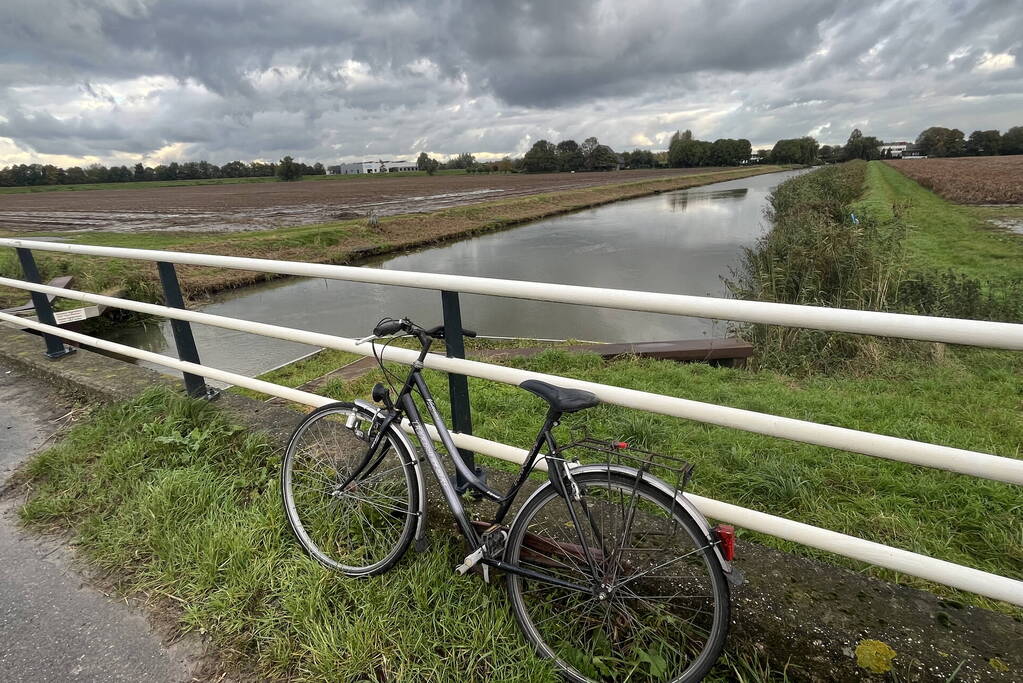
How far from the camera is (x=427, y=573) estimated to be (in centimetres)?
210

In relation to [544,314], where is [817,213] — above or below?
above

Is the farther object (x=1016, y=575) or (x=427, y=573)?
(x=1016, y=575)

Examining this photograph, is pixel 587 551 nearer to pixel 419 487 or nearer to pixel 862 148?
pixel 419 487

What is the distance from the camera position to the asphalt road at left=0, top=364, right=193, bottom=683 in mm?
1868

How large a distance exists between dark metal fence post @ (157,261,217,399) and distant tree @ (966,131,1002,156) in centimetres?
13495

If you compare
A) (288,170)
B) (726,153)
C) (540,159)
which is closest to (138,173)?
(288,170)

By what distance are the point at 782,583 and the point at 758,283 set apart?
31.6 feet

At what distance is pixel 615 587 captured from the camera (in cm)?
179

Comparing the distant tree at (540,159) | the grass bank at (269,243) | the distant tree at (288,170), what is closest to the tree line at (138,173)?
the distant tree at (288,170)

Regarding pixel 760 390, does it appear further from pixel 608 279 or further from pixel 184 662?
pixel 608 279

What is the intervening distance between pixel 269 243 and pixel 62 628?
19.4 meters

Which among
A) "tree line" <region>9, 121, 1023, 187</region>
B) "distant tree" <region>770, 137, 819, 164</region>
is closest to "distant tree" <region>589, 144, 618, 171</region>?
"tree line" <region>9, 121, 1023, 187</region>

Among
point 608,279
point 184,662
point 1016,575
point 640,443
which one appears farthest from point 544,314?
point 184,662

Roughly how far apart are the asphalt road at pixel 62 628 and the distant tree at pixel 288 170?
120 meters
